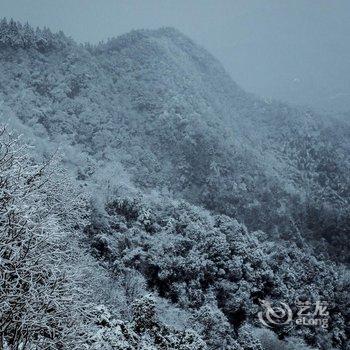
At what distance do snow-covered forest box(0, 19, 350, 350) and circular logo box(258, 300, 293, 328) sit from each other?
0.43 meters

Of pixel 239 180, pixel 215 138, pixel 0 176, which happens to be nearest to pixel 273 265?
pixel 239 180

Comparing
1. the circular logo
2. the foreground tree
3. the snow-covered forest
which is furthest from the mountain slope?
the foreground tree

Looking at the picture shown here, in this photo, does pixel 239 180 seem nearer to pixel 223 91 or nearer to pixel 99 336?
pixel 99 336

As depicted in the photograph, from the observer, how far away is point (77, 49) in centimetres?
5388

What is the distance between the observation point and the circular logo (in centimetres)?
2566

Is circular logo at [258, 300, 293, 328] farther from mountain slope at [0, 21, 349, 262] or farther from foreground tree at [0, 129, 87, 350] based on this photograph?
foreground tree at [0, 129, 87, 350]

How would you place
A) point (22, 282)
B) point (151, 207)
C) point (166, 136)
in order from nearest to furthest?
point (22, 282) → point (151, 207) → point (166, 136)

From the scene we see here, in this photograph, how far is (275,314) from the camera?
88.2 ft

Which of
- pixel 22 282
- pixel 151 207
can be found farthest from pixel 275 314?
pixel 22 282

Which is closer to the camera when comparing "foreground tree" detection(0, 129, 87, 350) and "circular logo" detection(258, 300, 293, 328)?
"foreground tree" detection(0, 129, 87, 350)

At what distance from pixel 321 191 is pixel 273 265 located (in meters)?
21.8

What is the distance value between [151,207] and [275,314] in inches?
511

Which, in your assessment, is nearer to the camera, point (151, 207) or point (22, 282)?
point (22, 282)

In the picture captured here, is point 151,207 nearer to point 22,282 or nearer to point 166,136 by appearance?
point 166,136
